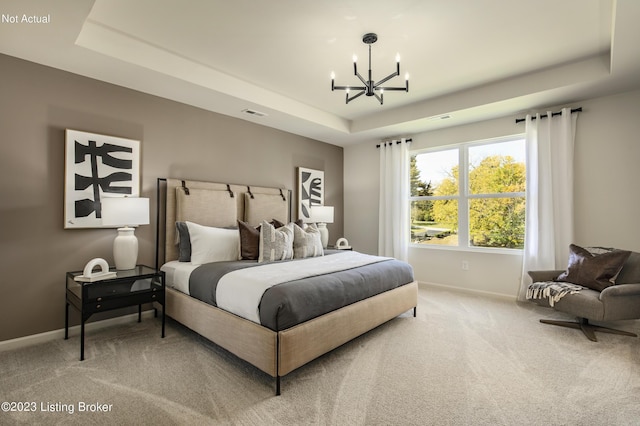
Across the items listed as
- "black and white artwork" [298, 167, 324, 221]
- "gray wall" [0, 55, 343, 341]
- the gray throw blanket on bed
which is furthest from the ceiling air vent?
the gray throw blanket on bed

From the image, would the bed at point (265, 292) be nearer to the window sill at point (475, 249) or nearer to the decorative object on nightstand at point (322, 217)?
the decorative object on nightstand at point (322, 217)

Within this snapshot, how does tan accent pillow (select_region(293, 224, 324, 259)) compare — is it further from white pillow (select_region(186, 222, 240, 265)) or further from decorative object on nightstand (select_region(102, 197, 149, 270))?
decorative object on nightstand (select_region(102, 197, 149, 270))

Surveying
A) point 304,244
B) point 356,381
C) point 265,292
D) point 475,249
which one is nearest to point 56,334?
point 265,292

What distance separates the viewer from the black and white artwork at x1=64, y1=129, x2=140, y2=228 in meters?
2.93

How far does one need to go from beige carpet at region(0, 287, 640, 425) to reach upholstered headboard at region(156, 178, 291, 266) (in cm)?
121

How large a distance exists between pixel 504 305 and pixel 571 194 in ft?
5.25

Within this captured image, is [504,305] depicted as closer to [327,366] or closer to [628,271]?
[628,271]

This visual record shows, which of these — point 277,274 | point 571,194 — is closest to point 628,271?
point 571,194

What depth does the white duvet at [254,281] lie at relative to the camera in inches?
88.5

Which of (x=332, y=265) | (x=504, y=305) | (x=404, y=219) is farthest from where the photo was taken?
(x=404, y=219)

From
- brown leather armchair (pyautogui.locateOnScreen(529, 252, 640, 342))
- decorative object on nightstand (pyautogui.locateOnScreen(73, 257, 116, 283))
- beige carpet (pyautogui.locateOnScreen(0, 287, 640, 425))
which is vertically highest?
decorative object on nightstand (pyautogui.locateOnScreen(73, 257, 116, 283))

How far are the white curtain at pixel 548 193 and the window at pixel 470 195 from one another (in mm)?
264

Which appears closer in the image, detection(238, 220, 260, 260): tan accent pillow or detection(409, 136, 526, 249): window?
detection(238, 220, 260, 260): tan accent pillow

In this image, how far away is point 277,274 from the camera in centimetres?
253
